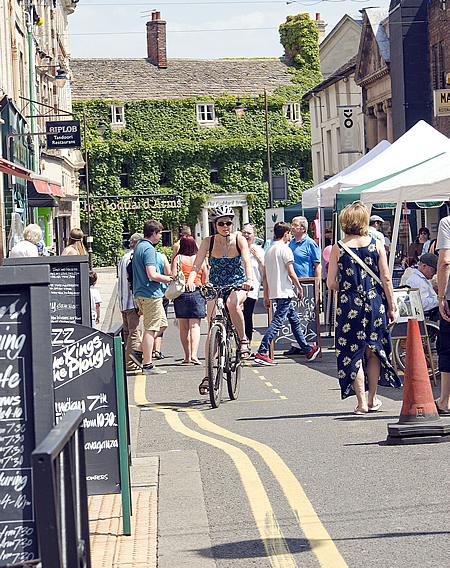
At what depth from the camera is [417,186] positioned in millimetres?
12242

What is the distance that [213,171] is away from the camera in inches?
2290

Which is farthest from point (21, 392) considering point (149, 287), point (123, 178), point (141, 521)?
point (123, 178)

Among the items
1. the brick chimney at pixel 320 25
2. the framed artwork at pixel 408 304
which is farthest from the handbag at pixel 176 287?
the brick chimney at pixel 320 25

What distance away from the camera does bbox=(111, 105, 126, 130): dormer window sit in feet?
187

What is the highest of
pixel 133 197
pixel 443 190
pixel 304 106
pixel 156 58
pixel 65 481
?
pixel 156 58

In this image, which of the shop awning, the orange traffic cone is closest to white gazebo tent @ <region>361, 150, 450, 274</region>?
the orange traffic cone

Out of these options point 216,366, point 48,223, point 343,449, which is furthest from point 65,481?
point 48,223

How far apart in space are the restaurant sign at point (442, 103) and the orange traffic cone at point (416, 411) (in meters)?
13.4

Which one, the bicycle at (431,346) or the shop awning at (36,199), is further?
the shop awning at (36,199)

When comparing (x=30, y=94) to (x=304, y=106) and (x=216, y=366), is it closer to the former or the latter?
(x=216, y=366)

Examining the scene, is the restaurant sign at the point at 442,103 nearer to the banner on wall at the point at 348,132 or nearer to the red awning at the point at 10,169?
the banner on wall at the point at 348,132

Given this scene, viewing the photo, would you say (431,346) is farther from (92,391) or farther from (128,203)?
(128,203)

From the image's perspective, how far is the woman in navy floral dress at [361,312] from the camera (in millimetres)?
7492

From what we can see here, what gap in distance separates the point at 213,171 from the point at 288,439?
52060 millimetres
